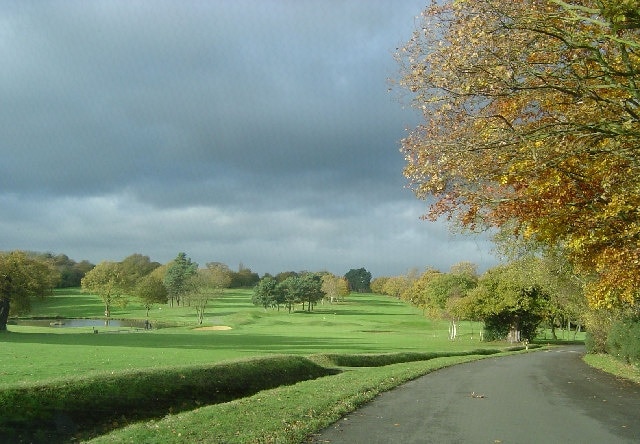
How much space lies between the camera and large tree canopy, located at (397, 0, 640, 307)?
12211mm

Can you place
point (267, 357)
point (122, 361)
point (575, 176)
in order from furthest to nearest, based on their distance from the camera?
point (122, 361)
point (267, 357)
point (575, 176)

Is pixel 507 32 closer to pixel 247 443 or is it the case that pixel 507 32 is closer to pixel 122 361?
pixel 247 443

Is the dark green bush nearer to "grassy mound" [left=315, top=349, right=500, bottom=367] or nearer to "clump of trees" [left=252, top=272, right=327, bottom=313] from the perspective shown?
"grassy mound" [left=315, top=349, right=500, bottom=367]

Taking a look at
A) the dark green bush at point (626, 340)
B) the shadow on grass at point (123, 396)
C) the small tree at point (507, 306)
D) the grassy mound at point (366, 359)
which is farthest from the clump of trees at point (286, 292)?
the shadow on grass at point (123, 396)

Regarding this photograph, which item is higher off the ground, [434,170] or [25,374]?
[434,170]

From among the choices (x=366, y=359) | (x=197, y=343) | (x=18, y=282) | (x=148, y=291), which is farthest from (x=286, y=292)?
(x=366, y=359)

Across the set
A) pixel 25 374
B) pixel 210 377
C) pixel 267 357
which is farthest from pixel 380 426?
pixel 25 374

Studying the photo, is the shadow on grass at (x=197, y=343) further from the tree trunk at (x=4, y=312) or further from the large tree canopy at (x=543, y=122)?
the large tree canopy at (x=543, y=122)

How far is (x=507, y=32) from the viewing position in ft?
40.7

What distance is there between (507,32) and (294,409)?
32.0 ft

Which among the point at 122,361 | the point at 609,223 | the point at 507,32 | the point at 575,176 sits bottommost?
the point at 122,361

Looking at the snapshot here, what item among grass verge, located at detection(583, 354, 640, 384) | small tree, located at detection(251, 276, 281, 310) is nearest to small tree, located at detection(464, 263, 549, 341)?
grass verge, located at detection(583, 354, 640, 384)

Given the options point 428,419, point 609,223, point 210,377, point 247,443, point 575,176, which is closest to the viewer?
point 247,443

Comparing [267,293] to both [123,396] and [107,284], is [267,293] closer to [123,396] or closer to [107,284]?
[107,284]
